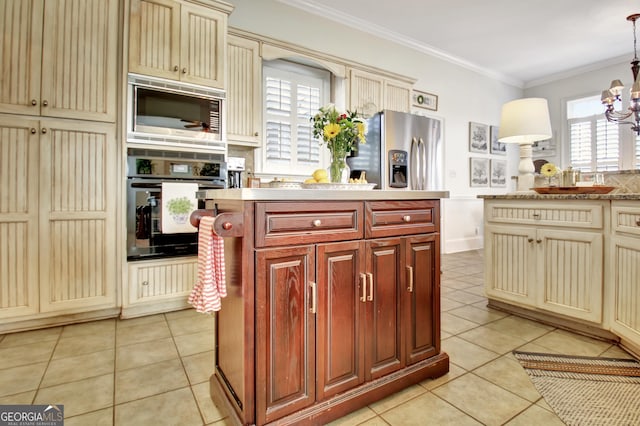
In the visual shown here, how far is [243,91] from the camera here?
317 centimetres

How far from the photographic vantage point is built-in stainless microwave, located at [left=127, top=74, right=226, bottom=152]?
98.0 inches

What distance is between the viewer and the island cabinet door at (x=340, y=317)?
1.28 metres

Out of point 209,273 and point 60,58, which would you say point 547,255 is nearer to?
point 209,273

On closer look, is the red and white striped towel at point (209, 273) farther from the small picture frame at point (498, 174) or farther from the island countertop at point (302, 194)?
the small picture frame at point (498, 174)

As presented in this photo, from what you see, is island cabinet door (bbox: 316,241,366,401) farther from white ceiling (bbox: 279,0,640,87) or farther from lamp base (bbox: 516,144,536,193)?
white ceiling (bbox: 279,0,640,87)

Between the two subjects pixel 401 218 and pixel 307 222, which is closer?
pixel 307 222

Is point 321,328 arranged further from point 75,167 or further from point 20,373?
point 75,167

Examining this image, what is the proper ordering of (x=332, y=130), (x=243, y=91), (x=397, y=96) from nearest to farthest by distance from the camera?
1. (x=332, y=130)
2. (x=243, y=91)
3. (x=397, y=96)

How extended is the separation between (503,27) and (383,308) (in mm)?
4721

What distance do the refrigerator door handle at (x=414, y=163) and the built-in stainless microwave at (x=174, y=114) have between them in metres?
2.25

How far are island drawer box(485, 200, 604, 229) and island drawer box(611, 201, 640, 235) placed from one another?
0.27ft

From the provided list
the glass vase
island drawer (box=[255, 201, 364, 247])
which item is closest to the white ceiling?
the glass vase

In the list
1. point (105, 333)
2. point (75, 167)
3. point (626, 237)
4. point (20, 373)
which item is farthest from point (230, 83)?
point (626, 237)

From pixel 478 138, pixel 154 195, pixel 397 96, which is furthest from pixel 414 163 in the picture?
pixel 154 195
